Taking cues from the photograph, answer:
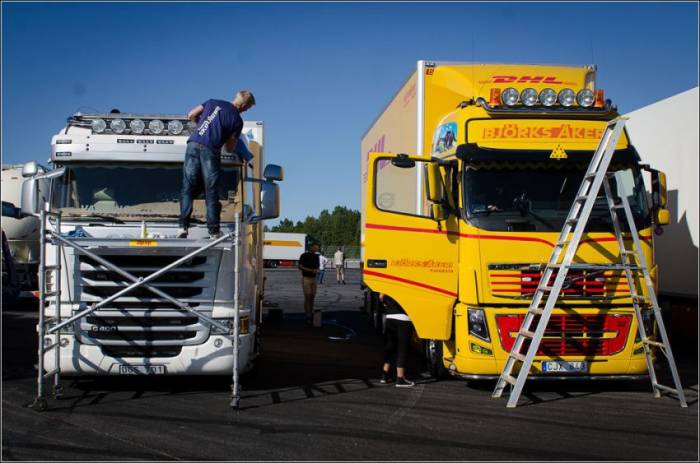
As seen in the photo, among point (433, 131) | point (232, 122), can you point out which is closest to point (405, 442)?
point (232, 122)

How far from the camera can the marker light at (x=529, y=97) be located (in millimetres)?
9805

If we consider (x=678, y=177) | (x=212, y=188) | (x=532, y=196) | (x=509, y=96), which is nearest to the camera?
(x=212, y=188)

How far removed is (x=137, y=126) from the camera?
953 centimetres

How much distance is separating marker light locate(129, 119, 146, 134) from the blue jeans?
2.93ft

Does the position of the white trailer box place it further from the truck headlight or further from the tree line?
the tree line

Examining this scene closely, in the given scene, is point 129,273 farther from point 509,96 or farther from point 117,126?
point 509,96

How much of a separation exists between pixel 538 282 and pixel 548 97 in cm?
250

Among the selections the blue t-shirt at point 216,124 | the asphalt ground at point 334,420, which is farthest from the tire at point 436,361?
the blue t-shirt at point 216,124

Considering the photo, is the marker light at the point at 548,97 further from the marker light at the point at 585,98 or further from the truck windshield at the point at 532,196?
the truck windshield at the point at 532,196

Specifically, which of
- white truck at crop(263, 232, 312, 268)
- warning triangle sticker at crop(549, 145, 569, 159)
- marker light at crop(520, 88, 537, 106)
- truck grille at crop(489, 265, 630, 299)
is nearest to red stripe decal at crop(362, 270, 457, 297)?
A: truck grille at crop(489, 265, 630, 299)

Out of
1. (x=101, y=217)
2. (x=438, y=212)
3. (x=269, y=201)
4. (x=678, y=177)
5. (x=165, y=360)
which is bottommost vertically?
(x=165, y=360)

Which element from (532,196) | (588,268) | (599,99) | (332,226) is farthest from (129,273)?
(332,226)

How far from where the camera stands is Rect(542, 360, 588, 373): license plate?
9.16 meters

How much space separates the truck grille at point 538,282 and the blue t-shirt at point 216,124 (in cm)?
359
